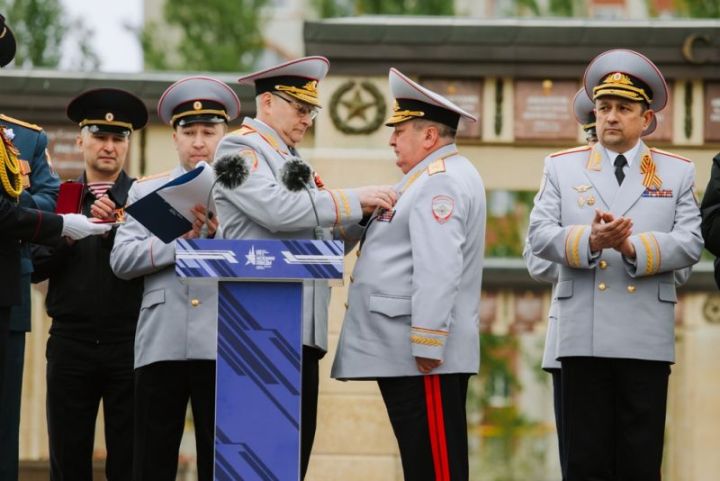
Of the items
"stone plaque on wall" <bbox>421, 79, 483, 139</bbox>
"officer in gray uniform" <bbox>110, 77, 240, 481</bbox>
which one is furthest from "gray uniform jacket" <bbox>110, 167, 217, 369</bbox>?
"stone plaque on wall" <bbox>421, 79, 483, 139</bbox>

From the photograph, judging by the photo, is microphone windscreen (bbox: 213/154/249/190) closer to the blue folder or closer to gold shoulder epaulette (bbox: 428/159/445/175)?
the blue folder

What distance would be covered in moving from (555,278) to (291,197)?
1798 millimetres

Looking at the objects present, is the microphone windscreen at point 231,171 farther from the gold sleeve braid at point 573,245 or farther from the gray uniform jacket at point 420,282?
the gold sleeve braid at point 573,245

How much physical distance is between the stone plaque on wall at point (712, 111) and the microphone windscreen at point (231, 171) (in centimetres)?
563

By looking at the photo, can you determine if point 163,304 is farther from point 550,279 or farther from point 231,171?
point 550,279

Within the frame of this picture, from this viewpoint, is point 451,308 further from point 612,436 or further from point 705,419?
point 705,419

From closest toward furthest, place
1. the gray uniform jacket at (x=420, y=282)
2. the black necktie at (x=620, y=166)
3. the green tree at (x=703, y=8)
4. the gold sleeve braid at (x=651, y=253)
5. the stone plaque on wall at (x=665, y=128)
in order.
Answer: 1. the gray uniform jacket at (x=420, y=282)
2. the gold sleeve braid at (x=651, y=253)
3. the black necktie at (x=620, y=166)
4. the stone plaque on wall at (x=665, y=128)
5. the green tree at (x=703, y=8)

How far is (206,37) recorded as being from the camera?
98.3 feet

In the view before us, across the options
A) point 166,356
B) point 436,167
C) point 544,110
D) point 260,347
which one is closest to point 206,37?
point 544,110

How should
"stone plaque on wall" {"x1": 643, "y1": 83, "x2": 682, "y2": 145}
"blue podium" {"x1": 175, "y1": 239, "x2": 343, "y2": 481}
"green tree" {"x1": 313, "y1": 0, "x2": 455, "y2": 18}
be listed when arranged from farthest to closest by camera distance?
"green tree" {"x1": 313, "y1": 0, "x2": 455, "y2": 18} < "stone plaque on wall" {"x1": 643, "y1": 83, "x2": 682, "y2": 145} < "blue podium" {"x1": 175, "y1": 239, "x2": 343, "y2": 481}

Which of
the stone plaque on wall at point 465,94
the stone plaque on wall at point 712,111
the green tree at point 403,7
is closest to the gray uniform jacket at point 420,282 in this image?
the stone plaque on wall at point 465,94

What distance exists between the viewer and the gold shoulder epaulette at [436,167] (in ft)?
23.0

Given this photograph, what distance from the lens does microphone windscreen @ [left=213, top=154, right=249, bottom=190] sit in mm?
6758

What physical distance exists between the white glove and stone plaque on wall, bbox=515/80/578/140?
15.8 feet
